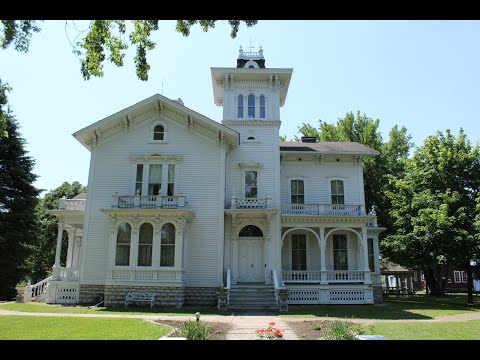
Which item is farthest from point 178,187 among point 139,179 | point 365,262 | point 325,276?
point 365,262

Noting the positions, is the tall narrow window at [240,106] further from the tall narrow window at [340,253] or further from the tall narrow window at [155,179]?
the tall narrow window at [340,253]

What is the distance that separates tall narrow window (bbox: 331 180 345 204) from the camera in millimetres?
24719

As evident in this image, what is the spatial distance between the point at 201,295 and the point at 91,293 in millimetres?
5600

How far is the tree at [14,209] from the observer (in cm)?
2850

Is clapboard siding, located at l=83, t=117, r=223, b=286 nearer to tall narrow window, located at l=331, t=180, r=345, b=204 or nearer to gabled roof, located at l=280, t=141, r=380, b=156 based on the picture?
gabled roof, located at l=280, t=141, r=380, b=156

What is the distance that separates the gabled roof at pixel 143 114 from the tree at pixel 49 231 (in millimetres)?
19502

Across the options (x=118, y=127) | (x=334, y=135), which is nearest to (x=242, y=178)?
(x=118, y=127)

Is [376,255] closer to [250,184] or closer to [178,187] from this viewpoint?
[250,184]

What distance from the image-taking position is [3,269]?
2811cm

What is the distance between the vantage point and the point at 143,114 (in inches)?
909

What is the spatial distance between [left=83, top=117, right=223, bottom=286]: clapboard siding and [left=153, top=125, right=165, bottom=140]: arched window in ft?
0.89

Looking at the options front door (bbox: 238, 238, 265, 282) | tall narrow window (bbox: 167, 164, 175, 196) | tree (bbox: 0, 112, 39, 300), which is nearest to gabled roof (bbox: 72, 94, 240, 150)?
tall narrow window (bbox: 167, 164, 175, 196)

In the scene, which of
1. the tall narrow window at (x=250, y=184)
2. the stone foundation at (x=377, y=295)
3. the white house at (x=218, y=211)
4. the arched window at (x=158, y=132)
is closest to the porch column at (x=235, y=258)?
the white house at (x=218, y=211)
